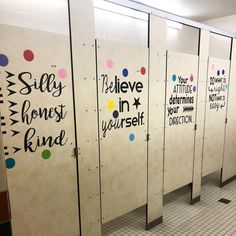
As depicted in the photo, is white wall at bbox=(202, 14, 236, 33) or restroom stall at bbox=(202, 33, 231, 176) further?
white wall at bbox=(202, 14, 236, 33)

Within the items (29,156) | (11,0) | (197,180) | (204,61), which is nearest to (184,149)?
(197,180)

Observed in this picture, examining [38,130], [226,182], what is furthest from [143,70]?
[226,182]

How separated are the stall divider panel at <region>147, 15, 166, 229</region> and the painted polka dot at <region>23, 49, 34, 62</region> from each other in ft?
3.71

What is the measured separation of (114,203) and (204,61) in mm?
1965

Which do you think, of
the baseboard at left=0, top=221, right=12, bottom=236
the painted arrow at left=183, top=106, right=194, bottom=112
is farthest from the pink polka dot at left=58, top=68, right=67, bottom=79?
the painted arrow at left=183, top=106, right=194, bottom=112

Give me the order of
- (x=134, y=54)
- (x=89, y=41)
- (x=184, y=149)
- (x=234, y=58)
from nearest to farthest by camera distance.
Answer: (x=89, y=41) < (x=134, y=54) < (x=184, y=149) < (x=234, y=58)

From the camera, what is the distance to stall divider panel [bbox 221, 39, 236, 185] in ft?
10.2

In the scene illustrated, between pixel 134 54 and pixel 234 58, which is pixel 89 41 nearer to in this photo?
pixel 134 54

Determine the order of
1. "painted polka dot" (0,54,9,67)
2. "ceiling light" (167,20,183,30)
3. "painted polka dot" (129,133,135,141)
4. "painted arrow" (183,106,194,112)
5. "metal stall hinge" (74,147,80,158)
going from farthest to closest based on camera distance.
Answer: "painted arrow" (183,106,194,112) < "ceiling light" (167,20,183,30) < "painted polka dot" (129,133,135,141) < "metal stall hinge" (74,147,80,158) < "painted polka dot" (0,54,9,67)

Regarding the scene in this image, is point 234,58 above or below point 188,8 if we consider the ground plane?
below

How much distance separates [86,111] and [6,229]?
3.15 ft

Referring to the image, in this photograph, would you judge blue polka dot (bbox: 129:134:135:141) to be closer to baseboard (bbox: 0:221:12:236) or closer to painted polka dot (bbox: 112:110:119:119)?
painted polka dot (bbox: 112:110:119:119)

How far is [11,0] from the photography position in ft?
4.17

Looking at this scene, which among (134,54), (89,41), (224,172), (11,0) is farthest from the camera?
(224,172)
